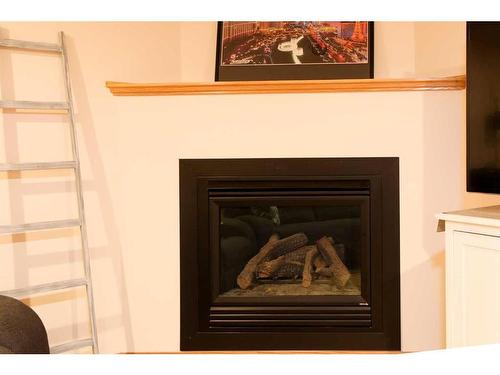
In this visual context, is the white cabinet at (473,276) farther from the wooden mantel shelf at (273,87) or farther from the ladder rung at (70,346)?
the ladder rung at (70,346)

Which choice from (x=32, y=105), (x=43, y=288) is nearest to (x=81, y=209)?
(x=43, y=288)

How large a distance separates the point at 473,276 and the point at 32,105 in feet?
6.48

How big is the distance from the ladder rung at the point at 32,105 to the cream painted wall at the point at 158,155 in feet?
0.40

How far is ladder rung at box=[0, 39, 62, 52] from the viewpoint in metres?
2.54

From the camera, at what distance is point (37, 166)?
8.37 feet

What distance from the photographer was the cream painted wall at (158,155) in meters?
2.73

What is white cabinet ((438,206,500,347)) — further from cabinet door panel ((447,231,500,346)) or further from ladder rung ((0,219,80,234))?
ladder rung ((0,219,80,234))

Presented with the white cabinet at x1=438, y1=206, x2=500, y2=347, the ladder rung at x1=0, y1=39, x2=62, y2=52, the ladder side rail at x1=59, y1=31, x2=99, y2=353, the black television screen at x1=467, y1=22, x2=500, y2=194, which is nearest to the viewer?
the white cabinet at x1=438, y1=206, x2=500, y2=347

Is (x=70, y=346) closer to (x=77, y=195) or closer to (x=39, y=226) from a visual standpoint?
(x=39, y=226)

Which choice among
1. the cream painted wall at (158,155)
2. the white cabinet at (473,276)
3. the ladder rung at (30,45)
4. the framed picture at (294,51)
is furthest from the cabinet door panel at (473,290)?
the ladder rung at (30,45)

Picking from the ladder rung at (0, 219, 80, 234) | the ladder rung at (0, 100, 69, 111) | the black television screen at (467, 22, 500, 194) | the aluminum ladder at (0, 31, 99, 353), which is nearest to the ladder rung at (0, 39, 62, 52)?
the aluminum ladder at (0, 31, 99, 353)

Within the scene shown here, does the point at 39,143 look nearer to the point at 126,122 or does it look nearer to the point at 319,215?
the point at 126,122

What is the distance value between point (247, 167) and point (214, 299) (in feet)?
2.28

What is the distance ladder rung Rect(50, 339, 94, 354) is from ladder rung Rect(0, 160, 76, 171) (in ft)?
2.64
